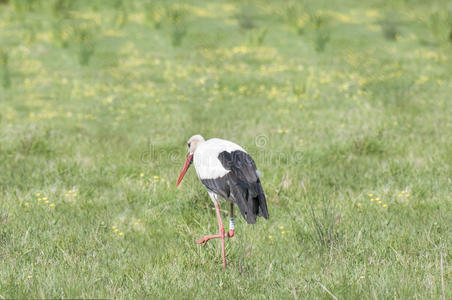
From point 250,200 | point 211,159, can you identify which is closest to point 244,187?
point 250,200

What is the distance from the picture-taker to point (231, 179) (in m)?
4.20

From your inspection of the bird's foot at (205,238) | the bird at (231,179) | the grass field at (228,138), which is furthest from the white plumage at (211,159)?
the grass field at (228,138)

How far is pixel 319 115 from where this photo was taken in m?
8.91

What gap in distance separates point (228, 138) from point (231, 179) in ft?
11.9

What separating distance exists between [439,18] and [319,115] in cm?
924

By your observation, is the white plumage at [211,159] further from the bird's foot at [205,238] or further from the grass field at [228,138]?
the grass field at [228,138]

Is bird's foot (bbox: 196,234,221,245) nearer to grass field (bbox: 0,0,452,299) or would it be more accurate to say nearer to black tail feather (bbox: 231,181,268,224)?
grass field (bbox: 0,0,452,299)

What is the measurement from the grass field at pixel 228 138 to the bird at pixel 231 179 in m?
0.40

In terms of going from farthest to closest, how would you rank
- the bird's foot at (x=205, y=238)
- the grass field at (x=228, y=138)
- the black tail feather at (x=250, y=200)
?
the bird's foot at (x=205, y=238) < the black tail feather at (x=250, y=200) < the grass field at (x=228, y=138)

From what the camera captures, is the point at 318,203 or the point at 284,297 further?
the point at 318,203

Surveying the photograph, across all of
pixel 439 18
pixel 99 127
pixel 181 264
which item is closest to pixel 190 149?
pixel 181 264

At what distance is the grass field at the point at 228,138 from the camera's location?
3.88 m

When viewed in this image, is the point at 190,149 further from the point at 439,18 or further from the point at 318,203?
the point at 439,18

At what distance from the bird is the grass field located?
40 cm
